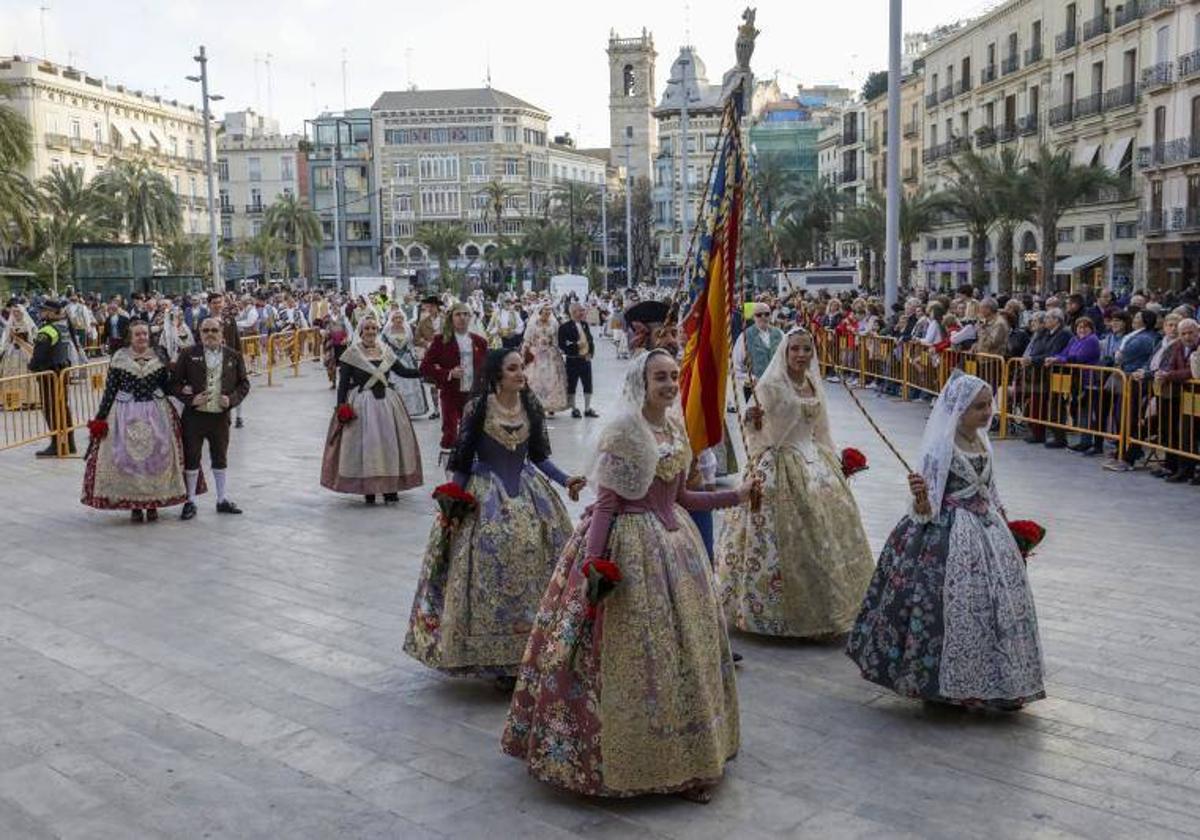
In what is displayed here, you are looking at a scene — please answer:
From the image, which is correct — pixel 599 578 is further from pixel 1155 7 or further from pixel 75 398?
pixel 1155 7

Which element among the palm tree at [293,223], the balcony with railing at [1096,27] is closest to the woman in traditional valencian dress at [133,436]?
the balcony with railing at [1096,27]

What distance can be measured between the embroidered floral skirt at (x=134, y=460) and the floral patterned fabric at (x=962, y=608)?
6732 millimetres

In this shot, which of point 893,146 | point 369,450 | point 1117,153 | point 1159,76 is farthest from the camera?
point 1117,153

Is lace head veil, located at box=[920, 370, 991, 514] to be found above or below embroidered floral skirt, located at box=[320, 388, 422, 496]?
above

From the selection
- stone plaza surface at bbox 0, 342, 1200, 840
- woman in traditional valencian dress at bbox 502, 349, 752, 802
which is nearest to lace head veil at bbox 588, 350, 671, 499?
woman in traditional valencian dress at bbox 502, 349, 752, 802

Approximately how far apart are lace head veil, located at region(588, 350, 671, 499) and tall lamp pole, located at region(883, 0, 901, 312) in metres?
16.7

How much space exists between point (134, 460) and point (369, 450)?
189cm

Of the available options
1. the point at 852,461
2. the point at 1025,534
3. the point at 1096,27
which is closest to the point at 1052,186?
the point at 1096,27

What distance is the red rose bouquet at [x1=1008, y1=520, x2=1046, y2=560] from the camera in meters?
5.52

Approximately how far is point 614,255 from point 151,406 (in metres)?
88.2

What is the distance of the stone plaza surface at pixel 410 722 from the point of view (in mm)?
4688

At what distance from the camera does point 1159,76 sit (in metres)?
37.2

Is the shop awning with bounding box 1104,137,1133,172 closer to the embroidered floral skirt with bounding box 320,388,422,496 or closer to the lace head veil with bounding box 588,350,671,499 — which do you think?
the embroidered floral skirt with bounding box 320,388,422,496

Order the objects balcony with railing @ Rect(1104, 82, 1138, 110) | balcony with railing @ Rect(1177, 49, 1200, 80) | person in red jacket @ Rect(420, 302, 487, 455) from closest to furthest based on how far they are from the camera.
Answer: person in red jacket @ Rect(420, 302, 487, 455)
balcony with railing @ Rect(1177, 49, 1200, 80)
balcony with railing @ Rect(1104, 82, 1138, 110)
